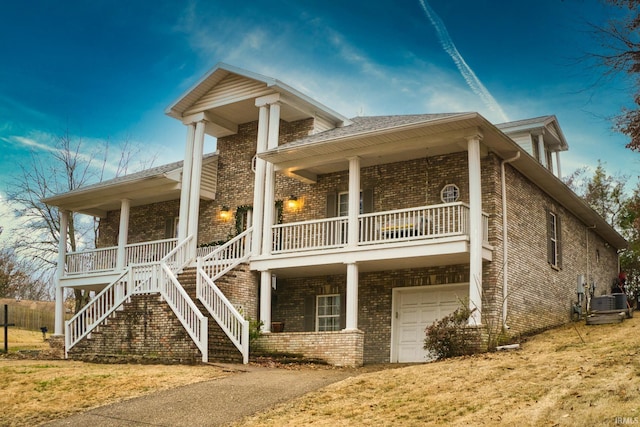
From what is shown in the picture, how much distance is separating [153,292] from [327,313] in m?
5.23

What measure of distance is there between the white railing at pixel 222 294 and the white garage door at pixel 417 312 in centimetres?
428

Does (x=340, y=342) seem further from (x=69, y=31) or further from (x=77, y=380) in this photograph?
(x=69, y=31)

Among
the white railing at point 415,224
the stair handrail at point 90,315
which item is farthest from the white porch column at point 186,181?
the white railing at point 415,224

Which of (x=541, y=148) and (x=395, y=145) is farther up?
(x=541, y=148)

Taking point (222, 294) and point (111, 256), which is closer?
point (222, 294)

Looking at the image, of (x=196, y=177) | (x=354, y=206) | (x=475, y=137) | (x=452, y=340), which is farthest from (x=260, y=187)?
(x=452, y=340)

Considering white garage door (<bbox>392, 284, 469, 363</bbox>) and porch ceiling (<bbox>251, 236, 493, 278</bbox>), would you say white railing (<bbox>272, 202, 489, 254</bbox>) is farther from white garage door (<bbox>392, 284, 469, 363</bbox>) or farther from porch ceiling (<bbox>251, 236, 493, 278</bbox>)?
white garage door (<bbox>392, 284, 469, 363</bbox>)

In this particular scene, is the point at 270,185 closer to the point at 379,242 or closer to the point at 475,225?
the point at 379,242

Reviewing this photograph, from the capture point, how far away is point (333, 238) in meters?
21.0

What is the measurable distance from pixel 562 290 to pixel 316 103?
9352mm

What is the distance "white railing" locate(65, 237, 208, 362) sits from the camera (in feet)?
60.1

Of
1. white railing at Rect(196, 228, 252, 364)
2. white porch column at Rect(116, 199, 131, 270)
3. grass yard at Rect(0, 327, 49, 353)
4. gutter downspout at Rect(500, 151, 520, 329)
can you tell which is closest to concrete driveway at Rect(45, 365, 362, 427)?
white railing at Rect(196, 228, 252, 364)

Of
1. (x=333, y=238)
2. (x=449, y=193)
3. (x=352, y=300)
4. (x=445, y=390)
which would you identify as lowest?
(x=445, y=390)

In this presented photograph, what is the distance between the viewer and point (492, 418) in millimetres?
10195
